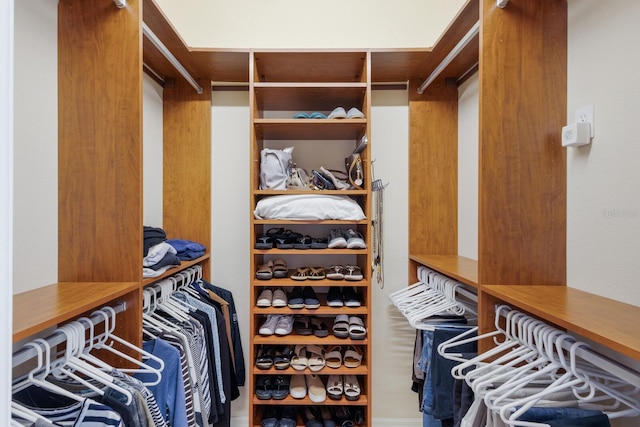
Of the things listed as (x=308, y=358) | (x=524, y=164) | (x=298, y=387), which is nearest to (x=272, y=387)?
(x=298, y=387)

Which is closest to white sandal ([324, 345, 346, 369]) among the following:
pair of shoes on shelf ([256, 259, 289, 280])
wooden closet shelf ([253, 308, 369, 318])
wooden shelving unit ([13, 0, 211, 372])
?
wooden closet shelf ([253, 308, 369, 318])

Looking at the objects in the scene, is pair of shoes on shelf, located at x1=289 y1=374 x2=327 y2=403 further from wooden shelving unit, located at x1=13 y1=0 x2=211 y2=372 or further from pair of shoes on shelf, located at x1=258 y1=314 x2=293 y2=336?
wooden shelving unit, located at x1=13 y1=0 x2=211 y2=372

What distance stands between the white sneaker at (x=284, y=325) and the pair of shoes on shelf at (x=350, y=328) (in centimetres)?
24

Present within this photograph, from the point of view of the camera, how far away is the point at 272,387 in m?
1.85

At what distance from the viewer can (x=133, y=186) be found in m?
1.26

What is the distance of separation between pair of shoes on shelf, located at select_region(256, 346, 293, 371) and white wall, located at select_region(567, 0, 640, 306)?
135 cm

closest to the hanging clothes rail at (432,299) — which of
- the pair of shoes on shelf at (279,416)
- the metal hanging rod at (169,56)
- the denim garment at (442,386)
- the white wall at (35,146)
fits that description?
the denim garment at (442,386)

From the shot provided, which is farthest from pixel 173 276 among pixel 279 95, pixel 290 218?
pixel 279 95

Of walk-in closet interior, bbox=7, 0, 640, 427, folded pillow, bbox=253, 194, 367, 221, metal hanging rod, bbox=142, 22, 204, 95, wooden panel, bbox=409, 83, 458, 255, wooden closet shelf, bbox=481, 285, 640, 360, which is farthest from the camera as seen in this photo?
wooden panel, bbox=409, 83, 458, 255

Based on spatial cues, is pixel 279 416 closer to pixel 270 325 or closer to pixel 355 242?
pixel 270 325

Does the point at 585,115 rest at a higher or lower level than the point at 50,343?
higher

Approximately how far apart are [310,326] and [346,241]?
1.75ft

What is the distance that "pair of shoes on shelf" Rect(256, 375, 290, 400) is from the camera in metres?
1.79

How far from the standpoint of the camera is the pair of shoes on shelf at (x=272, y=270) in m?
1.80
